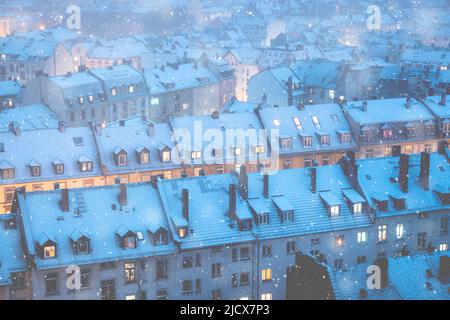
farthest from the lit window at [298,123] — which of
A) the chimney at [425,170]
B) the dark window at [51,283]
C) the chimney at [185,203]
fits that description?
the dark window at [51,283]

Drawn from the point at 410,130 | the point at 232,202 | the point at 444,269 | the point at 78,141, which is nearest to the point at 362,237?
the point at 232,202

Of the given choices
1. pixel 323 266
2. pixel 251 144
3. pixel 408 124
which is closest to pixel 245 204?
pixel 323 266

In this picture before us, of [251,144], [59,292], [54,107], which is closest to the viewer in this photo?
[59,292]

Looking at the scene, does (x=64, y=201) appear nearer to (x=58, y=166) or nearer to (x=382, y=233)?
Answer: (x=58, y=166)

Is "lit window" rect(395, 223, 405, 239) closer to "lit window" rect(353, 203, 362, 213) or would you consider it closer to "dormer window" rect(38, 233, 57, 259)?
"lit window" rect(353, 203, 362, 213)

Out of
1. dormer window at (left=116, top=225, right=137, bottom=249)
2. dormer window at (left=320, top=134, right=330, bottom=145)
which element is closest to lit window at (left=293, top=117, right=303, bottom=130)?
dormer window at (left=320, top=134, right=330, bottom=145)
